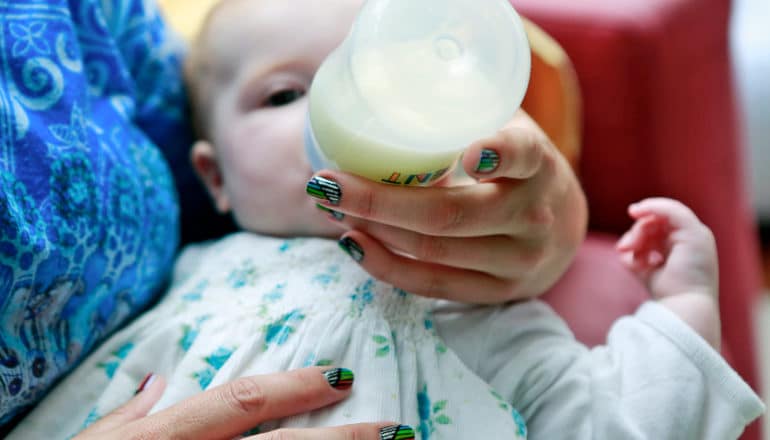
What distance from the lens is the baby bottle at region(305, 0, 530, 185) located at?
50 cm

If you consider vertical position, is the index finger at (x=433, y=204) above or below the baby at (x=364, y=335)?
above

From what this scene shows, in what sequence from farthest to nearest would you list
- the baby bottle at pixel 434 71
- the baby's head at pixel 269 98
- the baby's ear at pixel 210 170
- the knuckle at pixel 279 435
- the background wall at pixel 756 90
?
the background wall at pixel 756 90 < the baby's ear at pixel 210 170 < the baby's head at pixel 269 98 < the knuckle at pixel 279 435 < the baby bottle at pixel 434 71

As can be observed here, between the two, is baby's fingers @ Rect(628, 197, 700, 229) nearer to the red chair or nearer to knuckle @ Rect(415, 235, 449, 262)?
the red chair

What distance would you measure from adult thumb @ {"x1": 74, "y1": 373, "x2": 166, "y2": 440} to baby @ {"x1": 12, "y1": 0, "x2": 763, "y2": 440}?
0.01m

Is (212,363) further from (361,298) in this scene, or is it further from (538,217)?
(538,217)

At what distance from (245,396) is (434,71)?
0.34 meters

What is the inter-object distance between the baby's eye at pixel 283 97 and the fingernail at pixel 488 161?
351 mm

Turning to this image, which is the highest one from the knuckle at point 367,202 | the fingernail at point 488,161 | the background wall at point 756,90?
the fingernail at point 488,161

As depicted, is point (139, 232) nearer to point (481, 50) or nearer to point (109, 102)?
point (109, 102)

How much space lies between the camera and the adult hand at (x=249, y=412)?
618 millimetres

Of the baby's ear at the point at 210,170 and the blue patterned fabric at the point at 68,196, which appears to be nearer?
the blue patterned fabric at the point at 68,196

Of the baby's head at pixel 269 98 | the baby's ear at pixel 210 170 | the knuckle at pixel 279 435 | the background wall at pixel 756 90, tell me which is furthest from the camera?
the background wall at pixel 756 90

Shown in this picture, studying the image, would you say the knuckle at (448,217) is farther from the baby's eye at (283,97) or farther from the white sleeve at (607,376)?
the baby's eye at (283,97)

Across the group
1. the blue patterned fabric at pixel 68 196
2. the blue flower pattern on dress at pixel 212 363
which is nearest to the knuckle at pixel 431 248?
the blue flower pattern on dress at pixel 212 363
